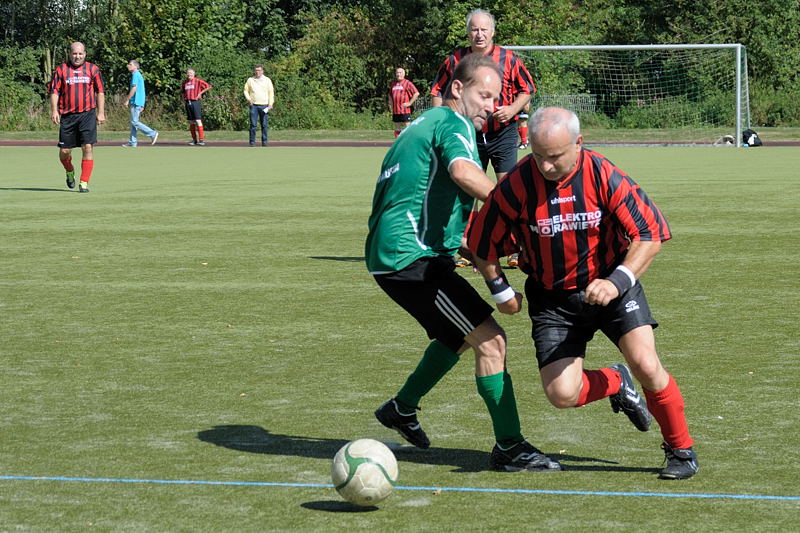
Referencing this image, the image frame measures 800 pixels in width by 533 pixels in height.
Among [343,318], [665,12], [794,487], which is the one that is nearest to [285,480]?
[794,487]

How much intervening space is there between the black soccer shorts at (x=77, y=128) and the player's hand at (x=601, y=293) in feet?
49.5

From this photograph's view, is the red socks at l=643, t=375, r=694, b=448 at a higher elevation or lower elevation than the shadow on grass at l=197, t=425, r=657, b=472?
higher

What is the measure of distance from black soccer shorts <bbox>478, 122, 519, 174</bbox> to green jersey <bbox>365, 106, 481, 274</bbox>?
5.68 meters

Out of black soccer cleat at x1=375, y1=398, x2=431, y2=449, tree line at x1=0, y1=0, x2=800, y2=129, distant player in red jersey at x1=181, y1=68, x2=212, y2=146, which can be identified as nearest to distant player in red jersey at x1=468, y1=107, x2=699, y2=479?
black soccer cleat at x1=375, y1=398, x2=431, y2=449

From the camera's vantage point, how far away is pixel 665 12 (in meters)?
49.9

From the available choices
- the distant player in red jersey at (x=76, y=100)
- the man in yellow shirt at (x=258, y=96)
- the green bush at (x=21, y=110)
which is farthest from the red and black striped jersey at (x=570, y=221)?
the green bush at (x=21, y=110)

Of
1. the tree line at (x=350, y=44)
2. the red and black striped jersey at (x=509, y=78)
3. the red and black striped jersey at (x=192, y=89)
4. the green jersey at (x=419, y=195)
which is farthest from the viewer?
the tree line at (x=350, y=44)

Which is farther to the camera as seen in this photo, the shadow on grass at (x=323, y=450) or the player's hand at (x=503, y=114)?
the player's hand at (x=503, y=114)

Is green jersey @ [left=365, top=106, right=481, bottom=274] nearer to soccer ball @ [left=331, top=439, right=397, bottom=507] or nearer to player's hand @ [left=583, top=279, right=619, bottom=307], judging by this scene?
player's hand @ [left=583, top=279, right=619, bottom=307]

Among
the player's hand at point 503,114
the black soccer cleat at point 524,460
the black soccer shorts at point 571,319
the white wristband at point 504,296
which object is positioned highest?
the player's hand at point 503,114

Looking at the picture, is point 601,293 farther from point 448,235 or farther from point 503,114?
point 503,114

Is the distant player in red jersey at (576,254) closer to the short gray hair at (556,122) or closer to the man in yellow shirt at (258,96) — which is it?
the short gray hair at (556,122)

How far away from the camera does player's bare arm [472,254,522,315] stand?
525cm

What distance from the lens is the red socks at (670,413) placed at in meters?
5.22
